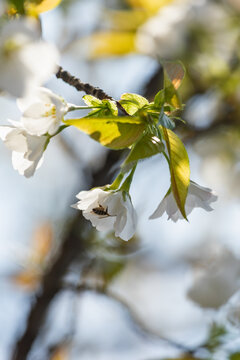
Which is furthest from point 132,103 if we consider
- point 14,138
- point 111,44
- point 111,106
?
point 111,44

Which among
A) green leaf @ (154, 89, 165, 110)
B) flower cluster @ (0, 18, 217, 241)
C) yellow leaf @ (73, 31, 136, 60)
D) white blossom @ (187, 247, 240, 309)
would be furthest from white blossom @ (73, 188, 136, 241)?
white blossom @ (187, 247, 240, 309)

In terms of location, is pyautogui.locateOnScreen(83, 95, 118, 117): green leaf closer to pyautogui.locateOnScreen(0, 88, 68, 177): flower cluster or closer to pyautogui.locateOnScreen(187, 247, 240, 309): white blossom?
pyautogui.locateOnScreen(0, 88, 68, 177): flower cluster

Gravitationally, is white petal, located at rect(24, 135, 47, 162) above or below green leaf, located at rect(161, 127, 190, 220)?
below

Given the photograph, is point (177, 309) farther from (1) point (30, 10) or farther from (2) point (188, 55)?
(1) point (30, 10)

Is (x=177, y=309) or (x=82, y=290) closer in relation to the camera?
(x=82, y=290)

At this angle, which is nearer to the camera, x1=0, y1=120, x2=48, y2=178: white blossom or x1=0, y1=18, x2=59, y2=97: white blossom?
x1=0, y1=18, x2=59, y2=97: white blossom

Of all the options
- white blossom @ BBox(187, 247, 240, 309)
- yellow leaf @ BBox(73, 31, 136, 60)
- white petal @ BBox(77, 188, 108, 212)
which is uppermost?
white petal @ BBox(77, 188, 108, 212)

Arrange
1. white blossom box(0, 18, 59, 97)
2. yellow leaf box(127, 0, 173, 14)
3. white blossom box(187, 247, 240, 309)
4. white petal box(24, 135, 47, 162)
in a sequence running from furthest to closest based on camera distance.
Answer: white blossom box(187, 247, 240, 309), yellow leaf box(127, 0, 173, 14), white petal box(24, 135, 47, 162), white blossom box(0, 18, 59, 97)

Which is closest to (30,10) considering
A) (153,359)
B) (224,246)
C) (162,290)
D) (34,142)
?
(34,142)
